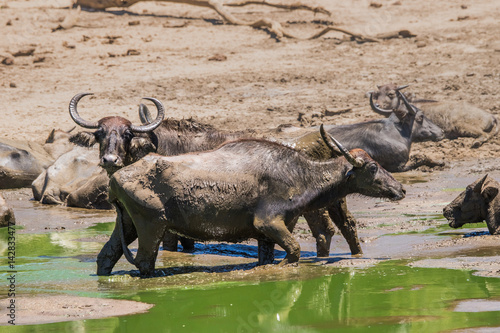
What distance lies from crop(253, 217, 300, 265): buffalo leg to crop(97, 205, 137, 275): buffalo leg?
1376 mm

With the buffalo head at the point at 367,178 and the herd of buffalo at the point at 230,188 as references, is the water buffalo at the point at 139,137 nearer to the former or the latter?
the herd of buffalo at the point at 230,188

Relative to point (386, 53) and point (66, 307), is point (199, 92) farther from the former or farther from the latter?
point (66, 307)

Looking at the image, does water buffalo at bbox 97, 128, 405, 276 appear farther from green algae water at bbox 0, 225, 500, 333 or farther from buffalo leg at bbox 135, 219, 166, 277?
green algae water at bbox 0, 225, 500, 333

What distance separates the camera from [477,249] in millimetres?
9633

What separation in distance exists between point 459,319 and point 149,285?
10.9ft

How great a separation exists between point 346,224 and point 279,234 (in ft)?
4.75

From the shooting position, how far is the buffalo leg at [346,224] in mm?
10547

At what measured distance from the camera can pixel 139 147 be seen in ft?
35.0

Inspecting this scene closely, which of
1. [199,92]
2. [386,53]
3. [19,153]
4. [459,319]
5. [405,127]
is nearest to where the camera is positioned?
[459,319]

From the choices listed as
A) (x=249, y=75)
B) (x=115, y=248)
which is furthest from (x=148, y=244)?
(x=249, y=75)

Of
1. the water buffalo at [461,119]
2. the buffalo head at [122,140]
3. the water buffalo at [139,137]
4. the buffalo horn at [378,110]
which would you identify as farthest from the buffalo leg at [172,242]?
the water buffalo at [461,119]

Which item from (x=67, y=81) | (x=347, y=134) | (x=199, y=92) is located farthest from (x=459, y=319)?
(x=67, y=81)

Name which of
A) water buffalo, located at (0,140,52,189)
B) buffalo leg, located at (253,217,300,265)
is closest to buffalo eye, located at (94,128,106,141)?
buffalo leg, located at (253,217,300,265)

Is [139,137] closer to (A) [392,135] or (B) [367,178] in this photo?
(B) [367,178]
